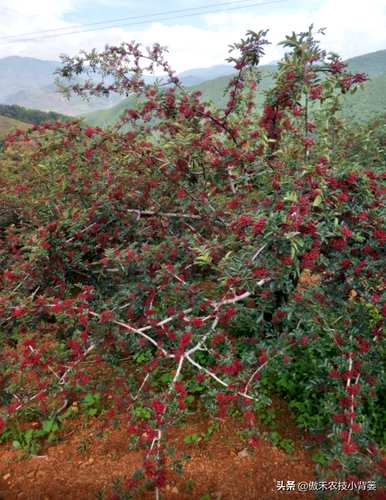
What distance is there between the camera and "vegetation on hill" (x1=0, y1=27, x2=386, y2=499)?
2150 millimetres

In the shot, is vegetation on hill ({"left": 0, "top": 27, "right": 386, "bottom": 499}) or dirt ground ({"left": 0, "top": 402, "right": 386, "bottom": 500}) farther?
dirt ground ({"left": 0, "top": 402, "right": 386, "bottom": 500})

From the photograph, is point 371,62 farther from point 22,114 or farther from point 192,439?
point 192,439

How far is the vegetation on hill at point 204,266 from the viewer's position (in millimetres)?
2150

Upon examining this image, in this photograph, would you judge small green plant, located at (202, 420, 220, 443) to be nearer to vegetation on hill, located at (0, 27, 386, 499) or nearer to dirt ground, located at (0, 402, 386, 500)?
dirt ground, located at (0, 402, 386, 500)

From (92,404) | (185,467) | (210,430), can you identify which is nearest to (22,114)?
(92,404)

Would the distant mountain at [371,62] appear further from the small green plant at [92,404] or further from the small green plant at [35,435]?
the small green plant at [35,435]

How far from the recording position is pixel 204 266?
3172mm

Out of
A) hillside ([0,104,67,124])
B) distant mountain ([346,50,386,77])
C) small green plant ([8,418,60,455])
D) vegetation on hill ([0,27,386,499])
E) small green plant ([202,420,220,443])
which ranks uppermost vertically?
distant mountain ([346,50,386,77])

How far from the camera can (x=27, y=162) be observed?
4113 mm

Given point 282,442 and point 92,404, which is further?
point 92,404

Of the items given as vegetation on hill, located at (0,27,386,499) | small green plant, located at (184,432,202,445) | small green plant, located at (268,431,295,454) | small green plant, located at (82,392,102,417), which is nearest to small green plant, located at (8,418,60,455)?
vegetation on hill, located at (0,27,386,499)

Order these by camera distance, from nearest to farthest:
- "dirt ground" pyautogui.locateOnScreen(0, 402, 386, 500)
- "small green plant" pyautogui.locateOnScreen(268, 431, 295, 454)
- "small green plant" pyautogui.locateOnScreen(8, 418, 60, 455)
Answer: "dirt ground" pyautogui.locateOnScreen(0, 402, 386, 500)
"small green plant" pyautogui.locateOnScreen(268, 431, 295, 454)
"small green plant" pyautogui.locateOnScreen(8, 418, 60, 455)

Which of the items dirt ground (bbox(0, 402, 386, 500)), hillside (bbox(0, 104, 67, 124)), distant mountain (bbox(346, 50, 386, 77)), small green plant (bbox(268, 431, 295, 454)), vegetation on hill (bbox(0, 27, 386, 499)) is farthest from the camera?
distant mountain (bbox(346, 50, 386, 77))

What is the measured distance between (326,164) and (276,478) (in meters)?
2.58
